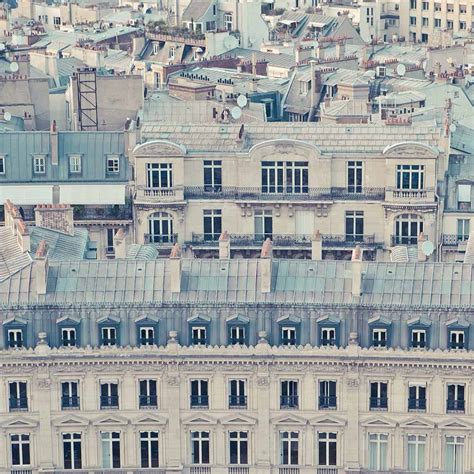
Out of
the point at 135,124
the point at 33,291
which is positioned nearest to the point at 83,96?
the point at 135,124

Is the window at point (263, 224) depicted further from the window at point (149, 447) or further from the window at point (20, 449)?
the window at point (20, 449)

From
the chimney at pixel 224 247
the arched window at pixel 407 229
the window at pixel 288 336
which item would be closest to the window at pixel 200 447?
the window at pixel 288 336

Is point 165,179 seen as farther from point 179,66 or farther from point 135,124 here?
point 179,66

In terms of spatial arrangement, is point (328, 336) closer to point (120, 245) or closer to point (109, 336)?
point (109, 336)

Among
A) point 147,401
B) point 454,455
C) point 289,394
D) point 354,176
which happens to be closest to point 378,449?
point 454,455

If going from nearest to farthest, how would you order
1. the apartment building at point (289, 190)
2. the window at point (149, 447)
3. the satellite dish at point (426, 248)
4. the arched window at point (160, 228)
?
1. the window at point (149, 447)
2. the satellite dish at point (426, 248)
3. the apartment building at point (289, 190)
4. the arched window at point (160, 228)

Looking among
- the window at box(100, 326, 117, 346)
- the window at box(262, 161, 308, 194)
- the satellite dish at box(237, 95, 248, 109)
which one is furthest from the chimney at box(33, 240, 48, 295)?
the satellite dish at box(237, 95, 248, 109)
